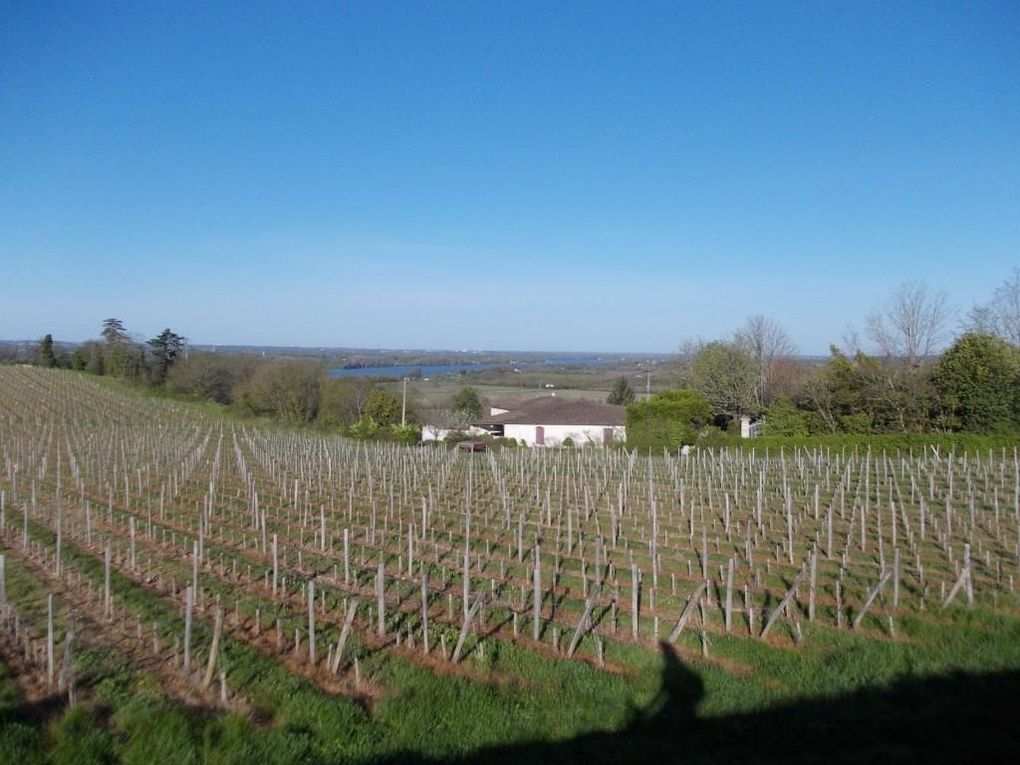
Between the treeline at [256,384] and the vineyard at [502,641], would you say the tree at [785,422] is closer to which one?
the treeline at [256,384]

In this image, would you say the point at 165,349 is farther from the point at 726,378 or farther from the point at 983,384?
the point at 983,384

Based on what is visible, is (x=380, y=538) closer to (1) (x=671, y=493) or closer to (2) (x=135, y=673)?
(2) (x=135, y=673)

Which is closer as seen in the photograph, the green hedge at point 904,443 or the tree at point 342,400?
the green hedge at point 904,443

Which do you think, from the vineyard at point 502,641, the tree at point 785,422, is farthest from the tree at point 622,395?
the vineyard at point 502,641

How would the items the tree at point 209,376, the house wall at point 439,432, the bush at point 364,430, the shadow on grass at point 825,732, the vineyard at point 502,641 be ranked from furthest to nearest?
the tree at point 209,376 < the house wall at point 439,432 < the bush at point 364,430 < the vineyard at point 502,641 < the shadow on grass at point 825,732

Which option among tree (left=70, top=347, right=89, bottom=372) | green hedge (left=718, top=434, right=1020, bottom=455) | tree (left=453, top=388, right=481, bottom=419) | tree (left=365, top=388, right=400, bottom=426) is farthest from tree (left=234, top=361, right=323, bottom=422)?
tree (left=70, top=347, right=89, bottom=372)

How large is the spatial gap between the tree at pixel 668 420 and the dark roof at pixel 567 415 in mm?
4466

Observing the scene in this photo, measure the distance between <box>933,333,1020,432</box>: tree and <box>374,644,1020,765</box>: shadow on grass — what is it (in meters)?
25.3

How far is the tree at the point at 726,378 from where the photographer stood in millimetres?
40572

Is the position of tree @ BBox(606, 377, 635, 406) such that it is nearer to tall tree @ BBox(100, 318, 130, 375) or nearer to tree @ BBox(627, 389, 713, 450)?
tree @ BBox(627, 389, 713, 450)

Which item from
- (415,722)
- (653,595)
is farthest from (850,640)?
(415,722)

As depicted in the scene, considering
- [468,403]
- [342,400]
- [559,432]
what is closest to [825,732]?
[559,432]

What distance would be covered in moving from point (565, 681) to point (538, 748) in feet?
3.46

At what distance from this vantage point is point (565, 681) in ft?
20.0
